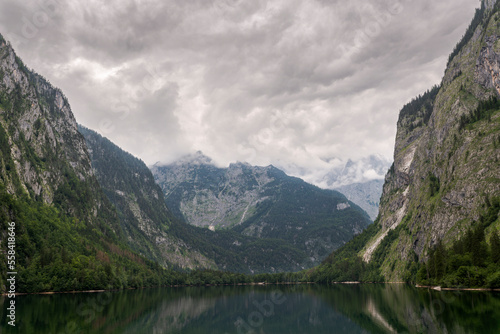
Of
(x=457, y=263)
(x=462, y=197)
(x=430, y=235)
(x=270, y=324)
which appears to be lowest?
(x=270, y=324)

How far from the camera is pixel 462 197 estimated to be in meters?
178

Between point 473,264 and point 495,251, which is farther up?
point 495,251

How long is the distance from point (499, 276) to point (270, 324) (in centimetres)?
6927

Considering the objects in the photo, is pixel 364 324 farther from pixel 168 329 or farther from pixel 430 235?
pixel 430 235

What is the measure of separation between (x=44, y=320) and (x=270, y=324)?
38707mm

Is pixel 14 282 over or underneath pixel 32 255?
underneath

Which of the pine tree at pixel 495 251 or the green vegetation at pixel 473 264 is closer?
the green vegetation at pixel 473 264

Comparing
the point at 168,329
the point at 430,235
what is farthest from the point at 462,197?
the point at 168,329

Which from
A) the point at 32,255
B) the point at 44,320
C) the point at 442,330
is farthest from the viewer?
the point at 32,255

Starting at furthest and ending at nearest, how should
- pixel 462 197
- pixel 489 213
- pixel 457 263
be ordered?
pixel 462 197 < pixel 489 213 < pixel 457 263

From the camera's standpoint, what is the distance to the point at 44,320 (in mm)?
60156

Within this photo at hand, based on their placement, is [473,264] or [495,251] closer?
[495,251]

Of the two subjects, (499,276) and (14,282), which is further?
(14,282)

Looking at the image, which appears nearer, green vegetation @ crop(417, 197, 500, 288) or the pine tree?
green vegetation @ crop(417, 197, 500, 288)
